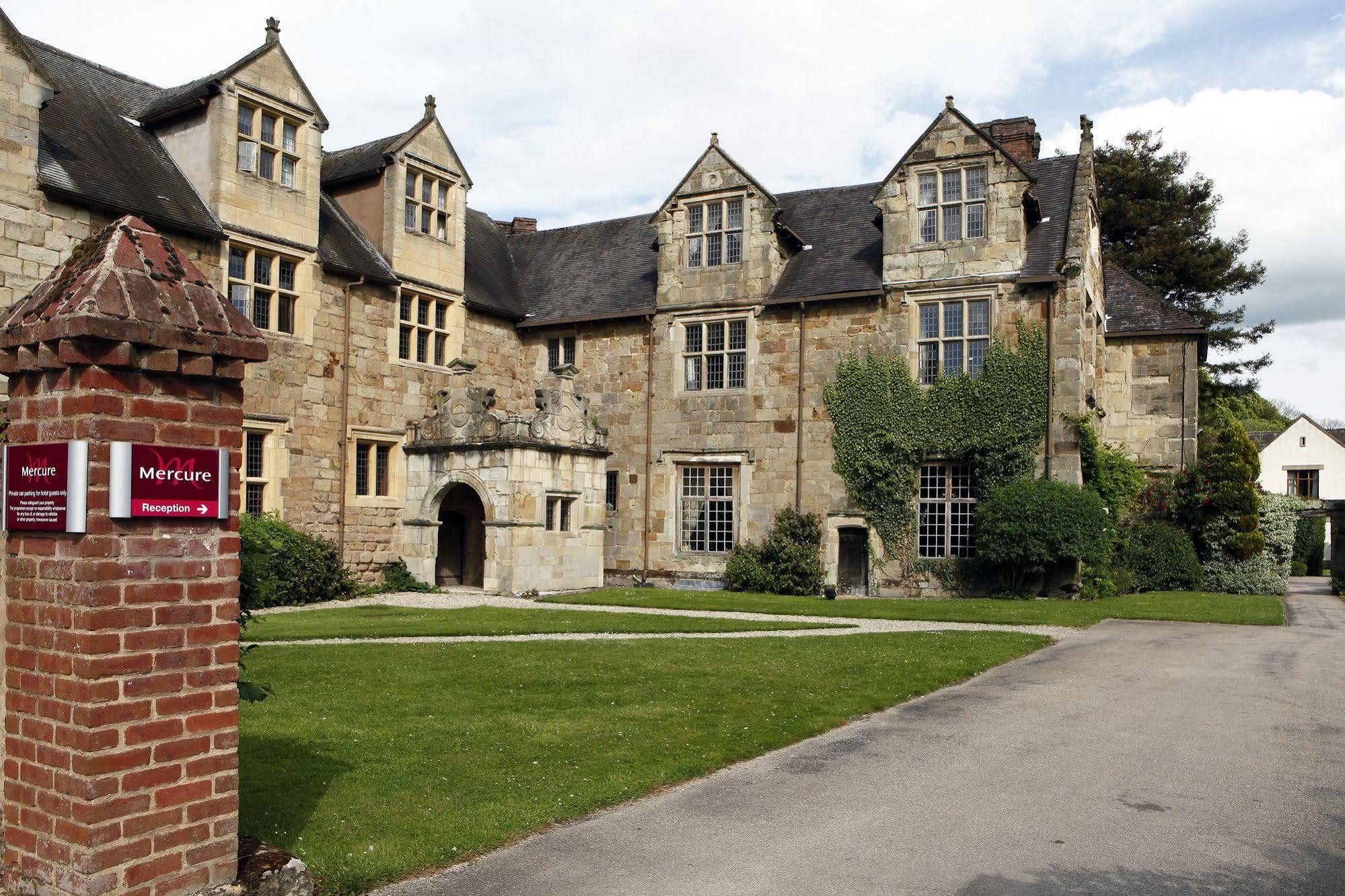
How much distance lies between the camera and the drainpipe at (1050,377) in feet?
77.0

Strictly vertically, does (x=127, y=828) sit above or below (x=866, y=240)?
below

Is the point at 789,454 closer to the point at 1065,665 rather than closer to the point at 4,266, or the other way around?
the point at 1065,665

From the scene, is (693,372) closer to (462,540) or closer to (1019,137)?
(462,540)

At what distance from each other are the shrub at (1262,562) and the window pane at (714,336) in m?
13.0

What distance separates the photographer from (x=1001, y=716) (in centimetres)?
1016

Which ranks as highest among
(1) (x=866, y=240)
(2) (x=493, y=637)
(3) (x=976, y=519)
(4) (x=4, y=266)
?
(1) (x=866, y=240)

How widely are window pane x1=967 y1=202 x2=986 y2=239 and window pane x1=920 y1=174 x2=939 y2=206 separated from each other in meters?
0.84

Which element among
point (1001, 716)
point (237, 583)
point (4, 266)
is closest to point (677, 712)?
point (1001, 716)

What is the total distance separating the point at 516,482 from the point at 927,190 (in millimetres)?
11379

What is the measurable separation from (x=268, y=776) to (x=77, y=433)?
3.48 m

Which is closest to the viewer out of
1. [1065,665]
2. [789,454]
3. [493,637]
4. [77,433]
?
[77,433]

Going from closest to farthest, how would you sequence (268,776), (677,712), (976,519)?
(268,776)
(677,712)
(976,519)

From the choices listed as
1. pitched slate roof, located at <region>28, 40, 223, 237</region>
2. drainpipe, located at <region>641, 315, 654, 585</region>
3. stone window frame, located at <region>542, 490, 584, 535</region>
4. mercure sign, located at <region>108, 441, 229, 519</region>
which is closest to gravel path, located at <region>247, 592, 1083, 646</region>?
stone window frame, located at <region>542, 490, 584, 535</region>

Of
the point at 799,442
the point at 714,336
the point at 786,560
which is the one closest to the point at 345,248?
the point at 714,336
